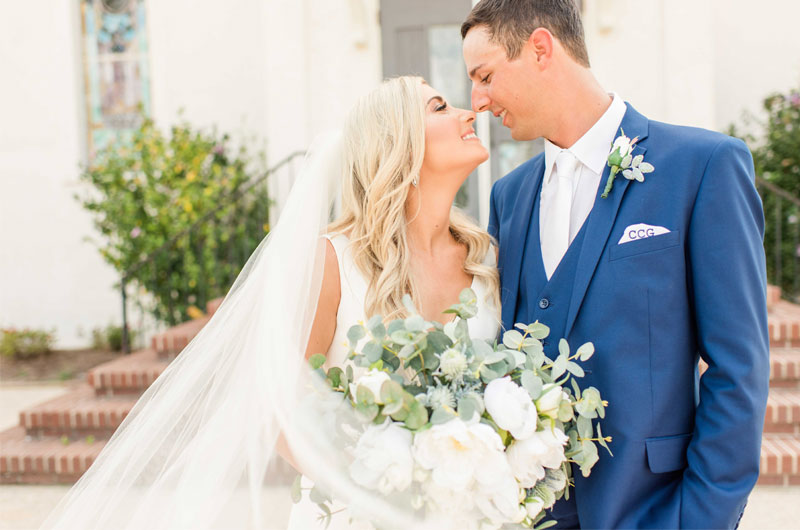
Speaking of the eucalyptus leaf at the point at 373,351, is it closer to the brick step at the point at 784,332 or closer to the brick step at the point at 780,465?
the brick step at the point at 780,465

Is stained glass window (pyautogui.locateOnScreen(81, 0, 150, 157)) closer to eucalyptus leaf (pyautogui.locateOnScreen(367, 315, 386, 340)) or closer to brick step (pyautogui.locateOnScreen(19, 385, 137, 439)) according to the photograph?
brick step (pyautogui.locateOnScreen(19, 385, 137, 439))

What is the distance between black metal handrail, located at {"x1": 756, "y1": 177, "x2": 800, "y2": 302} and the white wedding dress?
5549 millimetres

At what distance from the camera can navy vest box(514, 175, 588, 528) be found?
1952mm

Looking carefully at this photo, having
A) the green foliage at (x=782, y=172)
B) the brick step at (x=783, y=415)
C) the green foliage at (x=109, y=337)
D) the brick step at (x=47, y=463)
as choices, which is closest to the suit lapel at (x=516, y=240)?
the brick step at (x=783, y=415)

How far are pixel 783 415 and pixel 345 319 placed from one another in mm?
3864

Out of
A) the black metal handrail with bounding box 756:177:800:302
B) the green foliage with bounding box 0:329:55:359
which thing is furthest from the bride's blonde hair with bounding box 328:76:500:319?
the green foliage with bounding box 0:329:55:359

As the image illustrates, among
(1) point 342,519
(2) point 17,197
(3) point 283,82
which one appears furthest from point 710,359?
(2) point 17,197

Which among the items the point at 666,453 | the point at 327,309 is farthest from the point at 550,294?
the point at 327,309

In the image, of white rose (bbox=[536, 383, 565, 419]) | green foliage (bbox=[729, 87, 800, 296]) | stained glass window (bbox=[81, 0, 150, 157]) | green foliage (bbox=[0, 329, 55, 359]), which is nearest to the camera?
white rose (bbox=[536, 383, 565, 419])

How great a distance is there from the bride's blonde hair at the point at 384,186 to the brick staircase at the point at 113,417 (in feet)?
11.1

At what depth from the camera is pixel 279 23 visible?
6551 millimetres

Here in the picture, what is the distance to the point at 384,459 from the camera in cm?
150

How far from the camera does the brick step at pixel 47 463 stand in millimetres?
5223

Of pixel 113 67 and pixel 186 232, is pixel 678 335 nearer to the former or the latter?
pixel 186 232
